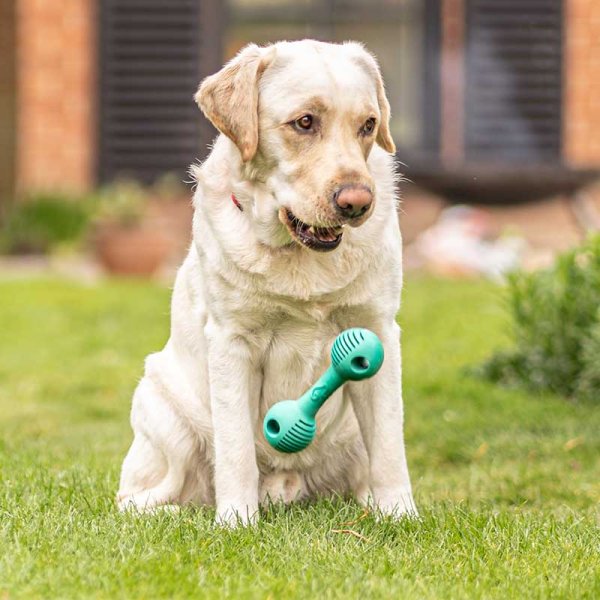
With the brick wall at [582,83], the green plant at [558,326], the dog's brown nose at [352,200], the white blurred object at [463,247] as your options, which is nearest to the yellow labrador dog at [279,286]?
the dog's brown nose at [352,200]

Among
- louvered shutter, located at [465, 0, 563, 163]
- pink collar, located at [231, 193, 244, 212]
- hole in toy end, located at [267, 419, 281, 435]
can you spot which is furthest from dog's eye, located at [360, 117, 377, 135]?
louvered shutter, located at [465, 0, 563, 163]

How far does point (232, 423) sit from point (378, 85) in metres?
1.01

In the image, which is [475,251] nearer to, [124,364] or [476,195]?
[476,195]

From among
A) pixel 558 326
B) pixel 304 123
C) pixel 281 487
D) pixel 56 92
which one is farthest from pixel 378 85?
pixel 56 92

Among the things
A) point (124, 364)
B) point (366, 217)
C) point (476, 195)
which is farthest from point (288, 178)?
point (476, 195)

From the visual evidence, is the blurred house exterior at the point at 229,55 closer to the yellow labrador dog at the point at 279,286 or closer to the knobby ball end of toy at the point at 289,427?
the yellow labrador dog at the point at 279,286

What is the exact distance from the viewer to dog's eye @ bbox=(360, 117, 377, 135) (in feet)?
10.4

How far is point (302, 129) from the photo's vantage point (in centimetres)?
313

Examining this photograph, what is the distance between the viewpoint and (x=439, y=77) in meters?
12.3

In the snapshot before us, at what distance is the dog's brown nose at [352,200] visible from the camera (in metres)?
3.00

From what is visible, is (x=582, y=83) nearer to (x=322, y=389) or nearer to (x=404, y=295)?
(x=404, y=295)

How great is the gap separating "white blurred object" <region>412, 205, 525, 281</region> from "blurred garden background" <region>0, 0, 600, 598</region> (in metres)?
0.03

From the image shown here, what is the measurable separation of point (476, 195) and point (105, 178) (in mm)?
3675

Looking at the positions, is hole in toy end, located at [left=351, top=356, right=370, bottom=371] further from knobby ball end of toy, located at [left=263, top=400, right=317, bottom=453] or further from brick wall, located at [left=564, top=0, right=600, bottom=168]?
brick wall, located at [left=564, top=0, right=600, bottom=168]
